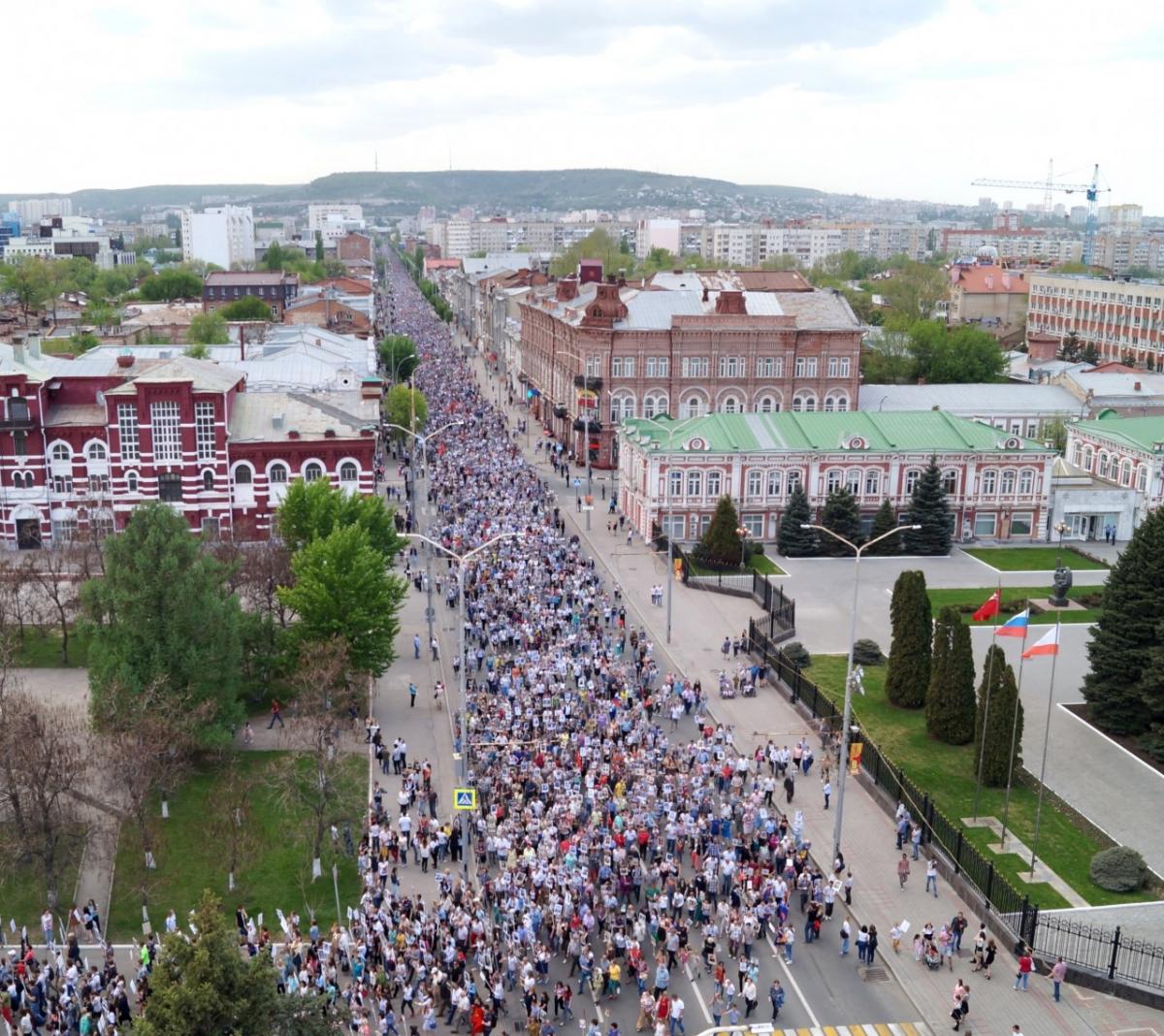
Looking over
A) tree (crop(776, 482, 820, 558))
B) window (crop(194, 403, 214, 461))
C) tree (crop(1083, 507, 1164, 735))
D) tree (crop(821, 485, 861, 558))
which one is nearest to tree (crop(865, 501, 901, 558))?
tree (crop(821, 485, 861, 558))

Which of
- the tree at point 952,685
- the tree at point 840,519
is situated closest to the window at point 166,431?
the tree at point 840,519

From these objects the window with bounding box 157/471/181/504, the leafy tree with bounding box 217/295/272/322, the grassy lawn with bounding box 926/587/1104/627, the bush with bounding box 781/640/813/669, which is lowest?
the grassy lawn with bounding box 926/587/1104/627

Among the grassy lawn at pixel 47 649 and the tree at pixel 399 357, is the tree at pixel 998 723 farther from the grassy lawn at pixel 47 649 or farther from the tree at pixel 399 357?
the tree at pixel 399 357

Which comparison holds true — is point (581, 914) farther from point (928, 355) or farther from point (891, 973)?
point (928, 355)

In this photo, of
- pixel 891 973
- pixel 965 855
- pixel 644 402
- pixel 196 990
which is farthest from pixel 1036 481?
pixel 196 990

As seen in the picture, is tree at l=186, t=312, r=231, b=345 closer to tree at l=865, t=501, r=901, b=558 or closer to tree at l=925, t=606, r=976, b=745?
tree at l=865, t=501, r=901, b=558

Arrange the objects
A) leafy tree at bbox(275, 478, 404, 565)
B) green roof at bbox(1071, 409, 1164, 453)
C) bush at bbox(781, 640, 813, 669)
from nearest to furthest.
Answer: bush at bbox(781, 640, 813, 669) < leafy tree at bbox(275, 478, 404, 565) < green roof at bbox(1071, 409, 1164, 453)

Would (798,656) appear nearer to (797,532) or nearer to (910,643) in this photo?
(910,643)
